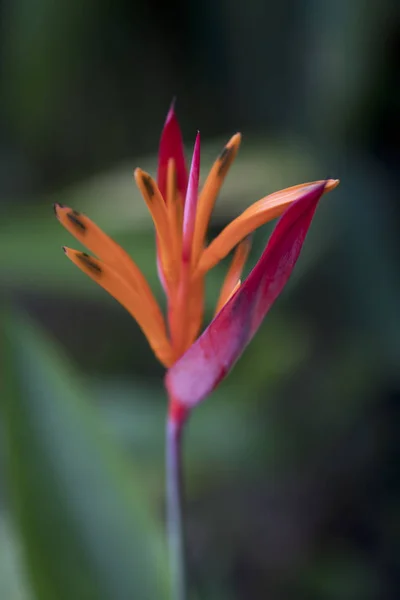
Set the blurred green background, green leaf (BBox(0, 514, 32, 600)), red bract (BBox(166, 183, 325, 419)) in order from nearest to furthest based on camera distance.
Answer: red bract (BBox(166, 183, 325, 419)) < green leaf (BBox(0, 514, 32, 600)) < the blurred green background

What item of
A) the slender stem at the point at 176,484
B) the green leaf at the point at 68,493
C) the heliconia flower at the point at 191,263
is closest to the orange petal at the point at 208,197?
the heliconia flower at the point at 191,263

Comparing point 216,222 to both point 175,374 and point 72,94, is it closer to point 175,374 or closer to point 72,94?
point 72,94

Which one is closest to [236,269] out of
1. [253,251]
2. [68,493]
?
[68,493]

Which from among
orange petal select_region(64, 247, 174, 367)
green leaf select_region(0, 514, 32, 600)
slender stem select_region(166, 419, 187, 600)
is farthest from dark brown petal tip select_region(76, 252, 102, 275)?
green leaf select_region(0, 514, 32, 600)

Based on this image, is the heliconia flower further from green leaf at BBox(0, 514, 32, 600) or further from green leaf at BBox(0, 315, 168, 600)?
green leaf at BBox(0, 514, 32, 600)

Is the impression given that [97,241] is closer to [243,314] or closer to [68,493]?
[243,314]
